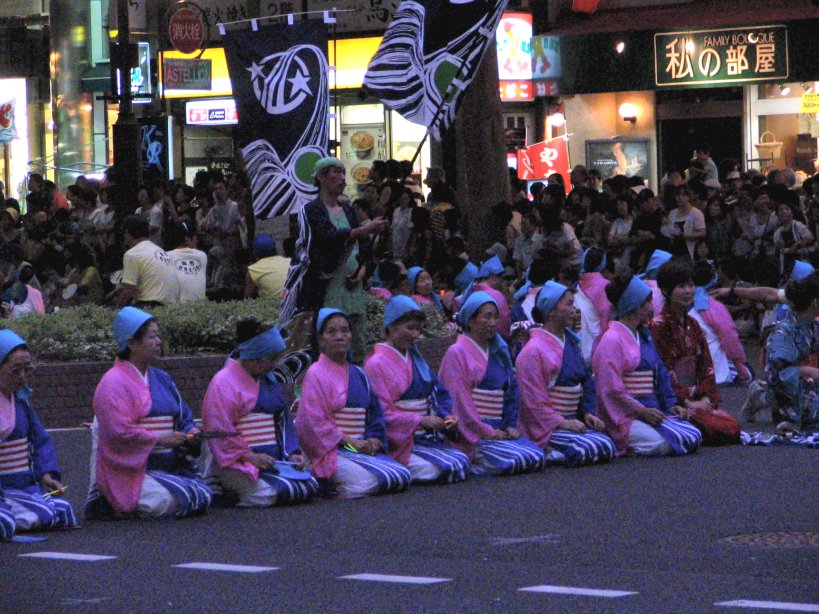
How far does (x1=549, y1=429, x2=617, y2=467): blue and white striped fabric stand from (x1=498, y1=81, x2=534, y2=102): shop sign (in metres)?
15.4

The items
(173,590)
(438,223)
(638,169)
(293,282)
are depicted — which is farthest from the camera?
(638,169)

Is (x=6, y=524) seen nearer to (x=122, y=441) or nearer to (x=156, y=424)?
(x=122, y=441)

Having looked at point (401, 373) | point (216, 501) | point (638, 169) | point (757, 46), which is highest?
point (757, 46)

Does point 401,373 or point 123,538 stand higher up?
point 401,373

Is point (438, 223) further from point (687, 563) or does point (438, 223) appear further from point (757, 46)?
point (687, 563)

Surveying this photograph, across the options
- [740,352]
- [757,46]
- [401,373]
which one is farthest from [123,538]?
[757,46]

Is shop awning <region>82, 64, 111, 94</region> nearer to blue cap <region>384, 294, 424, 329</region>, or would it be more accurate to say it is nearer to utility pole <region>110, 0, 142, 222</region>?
utility pole <region>110, 0, 142, 222</region>

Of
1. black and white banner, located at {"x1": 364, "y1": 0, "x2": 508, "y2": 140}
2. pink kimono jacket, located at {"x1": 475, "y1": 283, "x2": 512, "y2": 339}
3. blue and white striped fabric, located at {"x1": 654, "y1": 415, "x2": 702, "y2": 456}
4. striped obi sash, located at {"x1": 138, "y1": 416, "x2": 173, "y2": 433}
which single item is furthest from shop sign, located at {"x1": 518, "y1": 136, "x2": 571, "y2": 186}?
striped obi sash, located at {"x1": 138, "y1": 416, "x2": 173, "y2": 433}

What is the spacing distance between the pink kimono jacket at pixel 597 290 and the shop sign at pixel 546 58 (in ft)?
39.4

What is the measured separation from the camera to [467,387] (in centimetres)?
1004

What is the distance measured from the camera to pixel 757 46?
2362 cm

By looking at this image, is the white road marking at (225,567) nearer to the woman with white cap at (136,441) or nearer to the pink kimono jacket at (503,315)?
the woman with white cap at (136,441)

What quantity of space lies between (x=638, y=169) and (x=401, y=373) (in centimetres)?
1626

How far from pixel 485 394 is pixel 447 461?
592 mm
